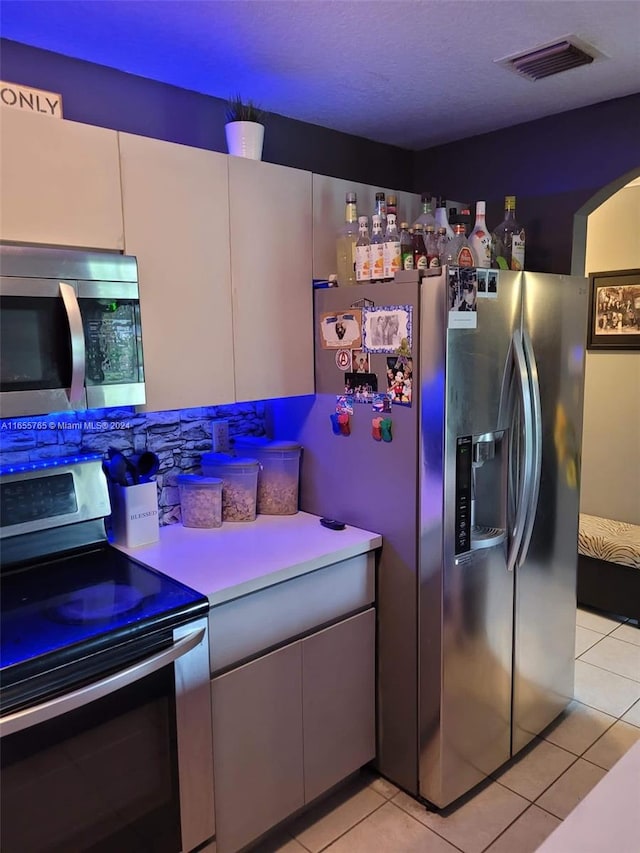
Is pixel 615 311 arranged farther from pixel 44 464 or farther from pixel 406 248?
pixel 44 464

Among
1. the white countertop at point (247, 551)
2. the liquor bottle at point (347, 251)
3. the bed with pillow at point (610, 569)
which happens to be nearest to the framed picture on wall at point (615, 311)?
the bed with pillow at point (610, 569)

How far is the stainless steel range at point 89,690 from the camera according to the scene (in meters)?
1.36

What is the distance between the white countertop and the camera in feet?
5.86

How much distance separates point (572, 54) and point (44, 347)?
1.83 m

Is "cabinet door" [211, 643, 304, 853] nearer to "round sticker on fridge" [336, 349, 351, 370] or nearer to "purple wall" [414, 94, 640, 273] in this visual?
"round sticker on fridge" [336, 349, 351, 370]

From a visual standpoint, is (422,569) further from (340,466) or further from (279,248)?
(279,248)

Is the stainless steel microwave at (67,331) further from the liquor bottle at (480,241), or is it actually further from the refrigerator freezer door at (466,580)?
the liquor bottle at (480,241)

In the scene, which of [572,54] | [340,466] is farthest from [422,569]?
[572,54]

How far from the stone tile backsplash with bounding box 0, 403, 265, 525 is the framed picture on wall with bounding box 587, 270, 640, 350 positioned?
7.55ft

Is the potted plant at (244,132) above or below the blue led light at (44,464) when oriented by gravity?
above

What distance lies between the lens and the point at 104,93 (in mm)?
2084

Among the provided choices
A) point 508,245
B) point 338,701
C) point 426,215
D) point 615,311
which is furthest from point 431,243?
point 615,311

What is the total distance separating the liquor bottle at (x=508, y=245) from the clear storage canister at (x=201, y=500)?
4.17 ft

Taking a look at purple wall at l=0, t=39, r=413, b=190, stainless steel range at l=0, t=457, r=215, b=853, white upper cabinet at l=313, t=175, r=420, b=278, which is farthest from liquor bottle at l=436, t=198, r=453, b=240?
stainless steel range at l=0, t=457, r=215, b=853
